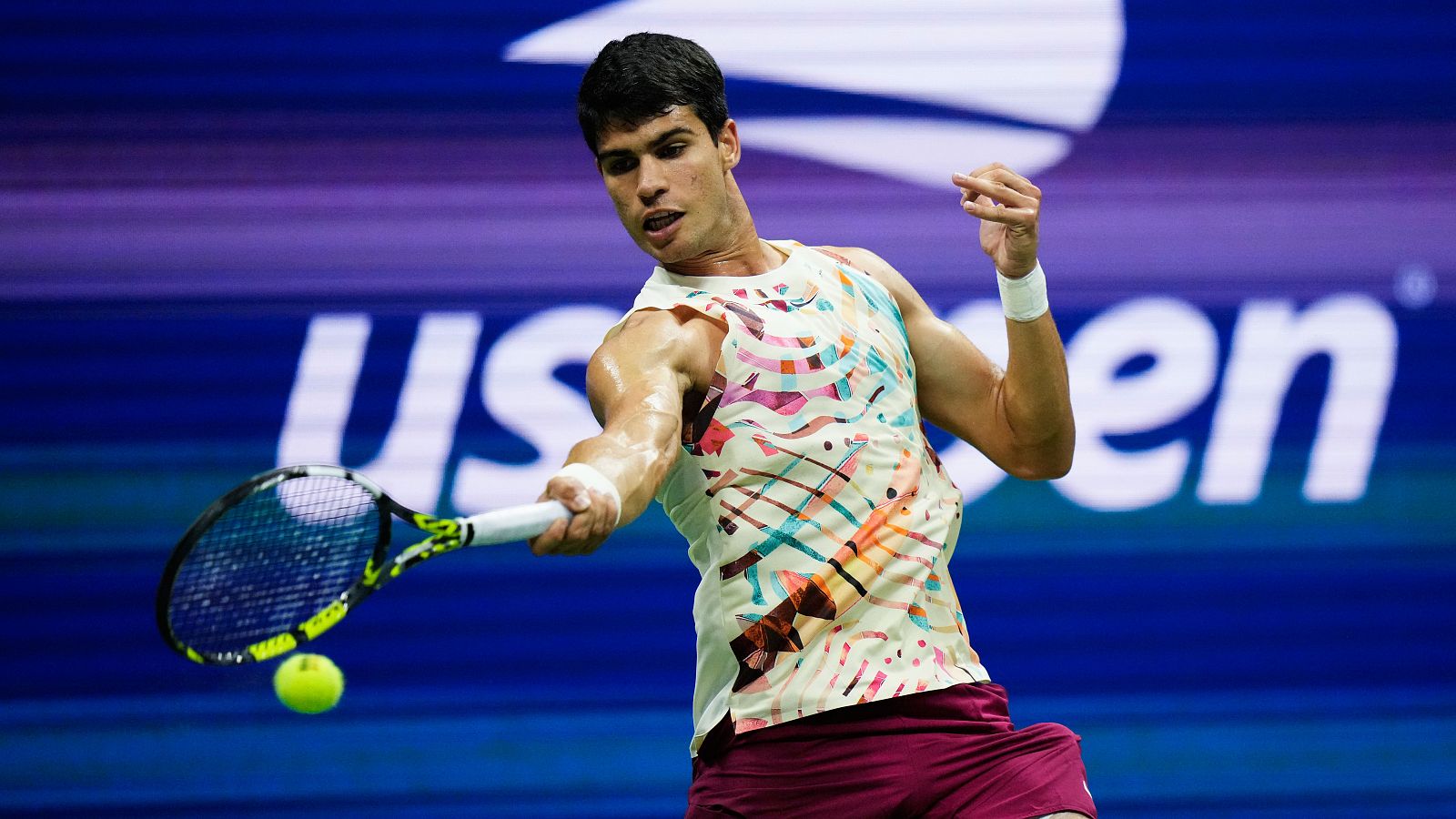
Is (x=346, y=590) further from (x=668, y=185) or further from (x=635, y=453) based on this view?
Result: (x=668, y=185)

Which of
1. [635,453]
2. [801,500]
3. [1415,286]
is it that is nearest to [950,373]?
[801,500]

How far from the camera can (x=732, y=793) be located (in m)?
2.71

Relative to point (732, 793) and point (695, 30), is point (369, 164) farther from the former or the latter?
point (732, 793)

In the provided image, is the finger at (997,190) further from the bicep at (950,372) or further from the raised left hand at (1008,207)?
the bicep at (950,372)

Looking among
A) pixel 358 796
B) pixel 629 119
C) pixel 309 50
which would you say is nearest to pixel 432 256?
pixel 309 50

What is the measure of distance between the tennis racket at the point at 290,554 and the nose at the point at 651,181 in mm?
834

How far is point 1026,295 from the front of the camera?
9.70 feet

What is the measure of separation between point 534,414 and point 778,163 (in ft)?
3.66

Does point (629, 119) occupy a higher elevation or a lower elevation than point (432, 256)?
lower

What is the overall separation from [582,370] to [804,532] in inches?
96.0

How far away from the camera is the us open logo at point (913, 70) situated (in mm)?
5109

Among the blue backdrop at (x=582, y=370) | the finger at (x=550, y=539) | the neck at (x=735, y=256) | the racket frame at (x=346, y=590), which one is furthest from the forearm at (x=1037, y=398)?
the blue backdrop at (x=582, y=370)

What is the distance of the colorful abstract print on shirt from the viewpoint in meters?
2.71

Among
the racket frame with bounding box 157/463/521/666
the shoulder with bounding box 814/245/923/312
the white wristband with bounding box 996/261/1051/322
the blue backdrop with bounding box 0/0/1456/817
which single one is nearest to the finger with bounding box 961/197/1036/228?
the white wristband with bounding box 996/261/1051/322
